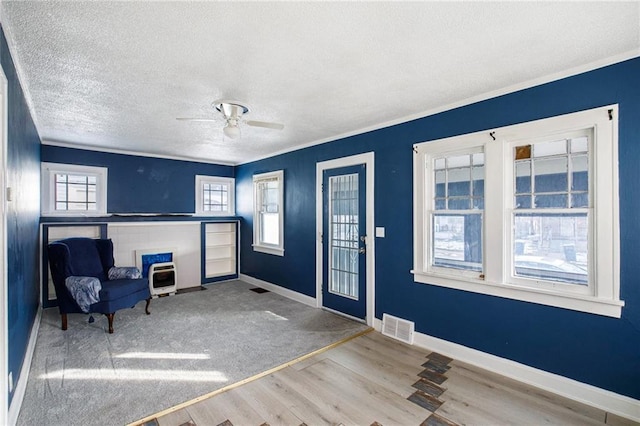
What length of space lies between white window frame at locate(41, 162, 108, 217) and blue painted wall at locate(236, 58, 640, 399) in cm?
351

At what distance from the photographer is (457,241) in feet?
10.1

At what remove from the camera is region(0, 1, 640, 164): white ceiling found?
1.65 m

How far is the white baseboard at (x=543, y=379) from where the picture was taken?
7.01 feet

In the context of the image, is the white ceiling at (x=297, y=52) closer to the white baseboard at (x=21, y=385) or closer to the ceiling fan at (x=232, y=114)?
the ceiling fan at (x=232, y=114)

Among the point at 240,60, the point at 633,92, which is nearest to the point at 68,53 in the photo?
the point at 240,60

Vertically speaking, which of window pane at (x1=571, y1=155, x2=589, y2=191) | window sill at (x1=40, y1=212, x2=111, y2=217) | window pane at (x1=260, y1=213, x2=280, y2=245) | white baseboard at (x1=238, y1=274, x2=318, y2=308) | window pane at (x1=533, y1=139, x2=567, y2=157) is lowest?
white baseboard at (x1=238, y1=274, x2=318, y2=308)

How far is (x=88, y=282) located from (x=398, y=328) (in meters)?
3.66

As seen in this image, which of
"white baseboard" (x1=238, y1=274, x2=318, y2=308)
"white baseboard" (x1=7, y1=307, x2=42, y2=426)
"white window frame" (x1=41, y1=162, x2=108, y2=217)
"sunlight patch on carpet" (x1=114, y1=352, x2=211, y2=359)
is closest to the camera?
"white baseboard" (x1=7, y1=307, x2=42, y2=426)

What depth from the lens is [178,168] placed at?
592 centimetres

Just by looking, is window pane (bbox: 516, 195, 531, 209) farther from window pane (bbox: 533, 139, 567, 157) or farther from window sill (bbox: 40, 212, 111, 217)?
window sill (bbox: 40, 212, 111, 217)

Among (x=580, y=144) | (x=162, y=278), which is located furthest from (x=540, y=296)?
(x=162, y=278)

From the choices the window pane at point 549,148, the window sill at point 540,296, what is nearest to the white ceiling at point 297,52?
the window pane at point 549,148

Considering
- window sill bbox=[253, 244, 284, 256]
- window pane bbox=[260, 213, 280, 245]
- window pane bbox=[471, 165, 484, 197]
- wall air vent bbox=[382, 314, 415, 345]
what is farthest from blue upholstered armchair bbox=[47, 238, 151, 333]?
window pane bbox=[471, 165, 484, 197]

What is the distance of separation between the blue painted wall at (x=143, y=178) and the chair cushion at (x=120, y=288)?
5.87 ft
